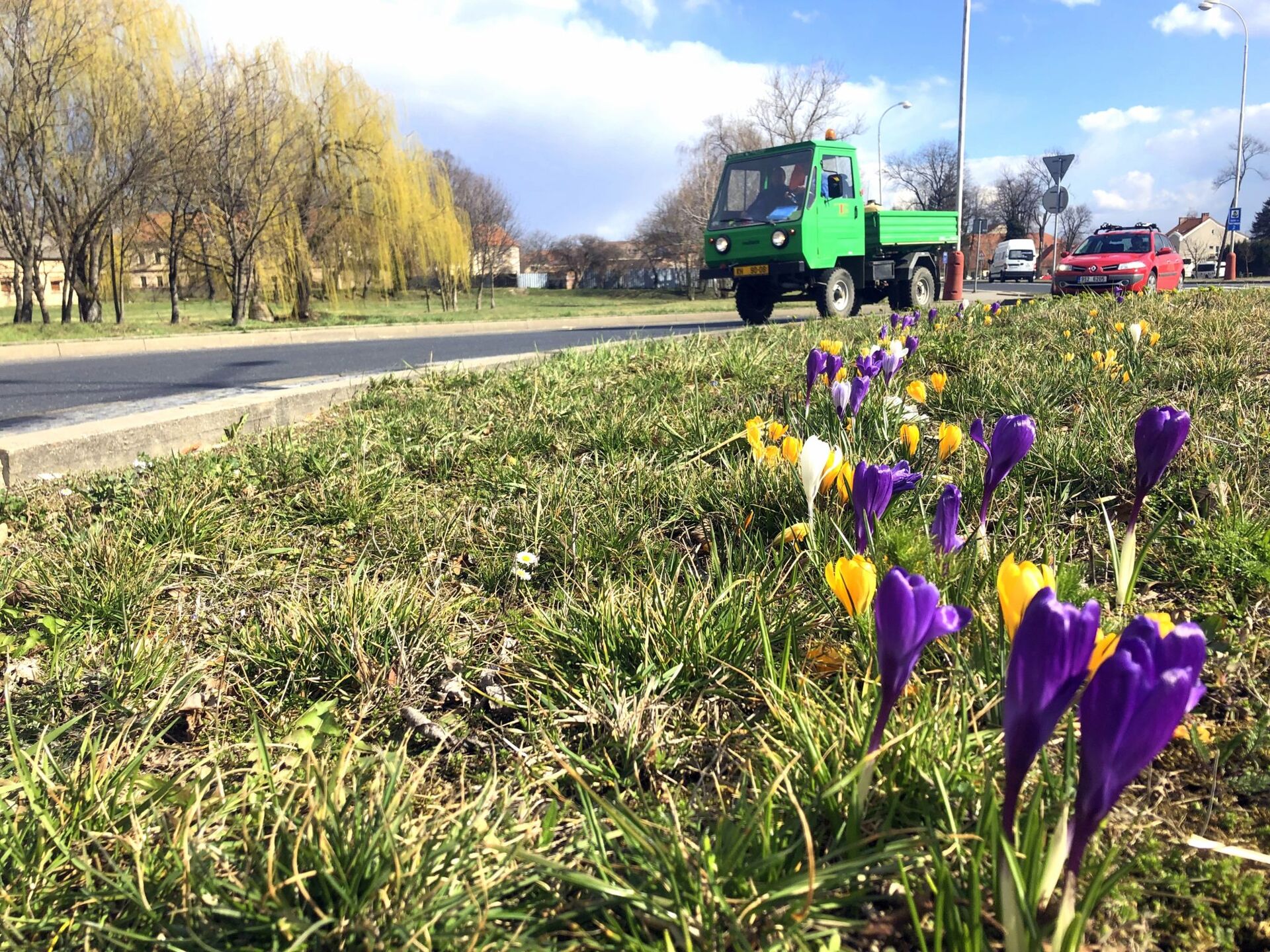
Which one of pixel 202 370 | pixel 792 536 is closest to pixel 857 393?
pixel 792 536

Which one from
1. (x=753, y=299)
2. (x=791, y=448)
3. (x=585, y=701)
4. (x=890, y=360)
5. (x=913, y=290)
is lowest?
(x=585, y=701)

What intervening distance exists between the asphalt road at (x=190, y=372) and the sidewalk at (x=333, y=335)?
0.51 meters

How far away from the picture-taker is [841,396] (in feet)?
8.61

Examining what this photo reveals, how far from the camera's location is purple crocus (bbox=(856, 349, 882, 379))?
111 inches

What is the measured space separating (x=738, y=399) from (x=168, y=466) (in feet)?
8.78

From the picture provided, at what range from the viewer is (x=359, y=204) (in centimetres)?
2464

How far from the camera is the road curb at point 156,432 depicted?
3.60 metres

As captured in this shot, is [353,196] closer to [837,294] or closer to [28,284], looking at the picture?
[28,284]

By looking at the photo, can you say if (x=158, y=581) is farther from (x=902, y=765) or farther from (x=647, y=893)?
(x=902, y=765)

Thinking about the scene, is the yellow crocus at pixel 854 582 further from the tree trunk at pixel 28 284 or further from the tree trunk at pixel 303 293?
the tree trunk at pixel 303 293

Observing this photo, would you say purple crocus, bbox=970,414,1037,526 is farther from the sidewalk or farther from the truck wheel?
the truck wheel

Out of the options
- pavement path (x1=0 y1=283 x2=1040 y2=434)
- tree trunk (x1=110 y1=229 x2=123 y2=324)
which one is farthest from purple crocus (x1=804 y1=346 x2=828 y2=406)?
tree trunk (x1=110 y1=229 x2=123 y2=324)

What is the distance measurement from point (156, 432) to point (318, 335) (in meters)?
14.0

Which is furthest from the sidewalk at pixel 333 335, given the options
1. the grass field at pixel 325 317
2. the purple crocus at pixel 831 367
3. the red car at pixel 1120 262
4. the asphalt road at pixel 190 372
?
the purple crocus at pixel 831 367
